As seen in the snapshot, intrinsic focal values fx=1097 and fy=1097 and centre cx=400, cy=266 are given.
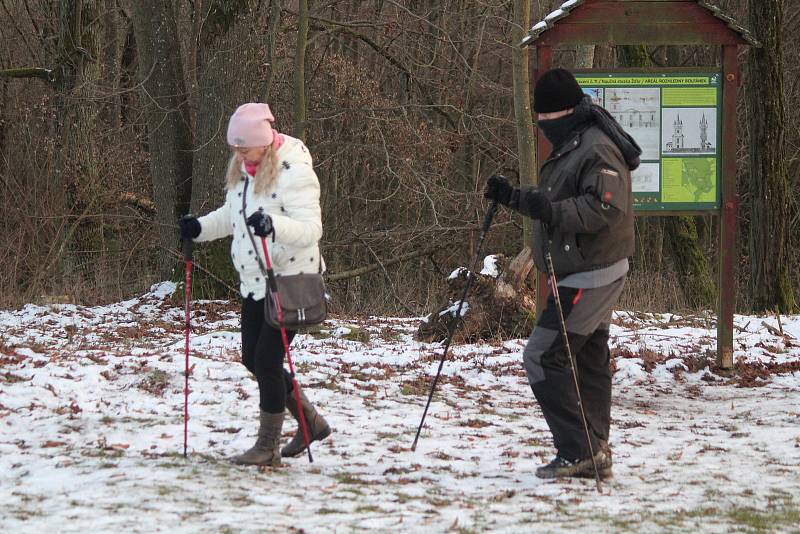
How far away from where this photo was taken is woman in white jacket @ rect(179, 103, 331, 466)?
18.0 feet

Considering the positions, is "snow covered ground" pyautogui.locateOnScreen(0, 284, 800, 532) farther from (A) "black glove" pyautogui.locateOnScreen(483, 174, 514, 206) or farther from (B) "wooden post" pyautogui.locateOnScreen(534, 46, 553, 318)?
(A) "black glove" pyautogui.locateOnScreen(483, 174, 514, 206)

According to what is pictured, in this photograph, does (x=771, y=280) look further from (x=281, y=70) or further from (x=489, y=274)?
(x=281, y=70)

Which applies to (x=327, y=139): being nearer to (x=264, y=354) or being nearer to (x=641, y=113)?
(x=641, y=113)

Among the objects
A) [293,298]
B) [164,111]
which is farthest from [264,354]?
[164,111]

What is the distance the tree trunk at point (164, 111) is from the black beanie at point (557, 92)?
10.3m

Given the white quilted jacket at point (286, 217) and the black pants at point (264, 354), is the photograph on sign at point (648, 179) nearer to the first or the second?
the white quilted jacket at point (286, 217)

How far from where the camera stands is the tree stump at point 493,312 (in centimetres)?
1073

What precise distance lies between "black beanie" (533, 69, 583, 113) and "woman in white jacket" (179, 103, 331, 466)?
125 centimetres

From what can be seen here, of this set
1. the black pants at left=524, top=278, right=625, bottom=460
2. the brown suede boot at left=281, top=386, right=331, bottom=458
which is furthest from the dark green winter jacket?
the brown suede boot at left=281, top=386, right=331, bottom=458

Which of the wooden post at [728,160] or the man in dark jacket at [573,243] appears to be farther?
the wooden post at [728,160]

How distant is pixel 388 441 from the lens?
652 cm

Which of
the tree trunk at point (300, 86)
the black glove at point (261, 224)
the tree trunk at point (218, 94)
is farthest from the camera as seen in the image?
the tree trunk at point (218, 94)

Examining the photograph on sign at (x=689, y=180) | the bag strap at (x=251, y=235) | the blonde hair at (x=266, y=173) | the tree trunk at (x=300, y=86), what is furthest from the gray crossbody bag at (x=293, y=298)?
the tree trunk at (x=300, y=86)

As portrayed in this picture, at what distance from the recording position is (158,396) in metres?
7.49
